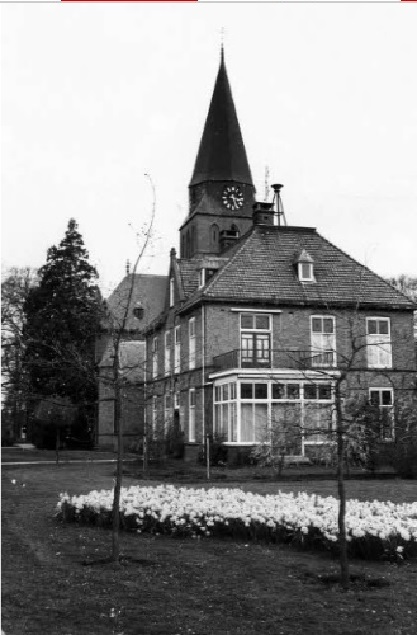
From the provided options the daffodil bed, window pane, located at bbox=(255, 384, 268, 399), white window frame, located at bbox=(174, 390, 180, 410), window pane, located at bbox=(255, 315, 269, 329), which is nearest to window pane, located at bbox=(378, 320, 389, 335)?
window pane, located at bbox=(255, 315, 269, 329)

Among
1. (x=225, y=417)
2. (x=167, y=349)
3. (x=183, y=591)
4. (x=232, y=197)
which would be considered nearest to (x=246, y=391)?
(x=225, y=417)

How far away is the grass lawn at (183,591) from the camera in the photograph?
6.80 meters

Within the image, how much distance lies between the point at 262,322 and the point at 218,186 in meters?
39.5

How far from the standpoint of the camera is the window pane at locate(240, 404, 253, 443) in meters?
30.8

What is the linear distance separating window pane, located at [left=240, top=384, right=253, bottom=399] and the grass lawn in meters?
18.8

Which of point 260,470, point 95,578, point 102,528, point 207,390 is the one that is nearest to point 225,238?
point 207,390

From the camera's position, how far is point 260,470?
25.9 m

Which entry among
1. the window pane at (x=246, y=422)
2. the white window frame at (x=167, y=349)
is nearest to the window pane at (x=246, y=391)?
the window pane at (x=246, y=422)

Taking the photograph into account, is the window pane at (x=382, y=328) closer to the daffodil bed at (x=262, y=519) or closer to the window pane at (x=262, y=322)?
the window pane at (x=262, y=322)

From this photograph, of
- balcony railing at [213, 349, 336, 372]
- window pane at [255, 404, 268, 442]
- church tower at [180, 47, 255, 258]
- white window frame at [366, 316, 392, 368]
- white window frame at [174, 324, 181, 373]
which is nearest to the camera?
window pane at [255, 404, 268, 442]

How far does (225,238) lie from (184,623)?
3589 centimetres

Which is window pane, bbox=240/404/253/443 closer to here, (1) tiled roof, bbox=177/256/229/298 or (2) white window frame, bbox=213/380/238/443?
(2) white window frame, bbox=213/380/238/443

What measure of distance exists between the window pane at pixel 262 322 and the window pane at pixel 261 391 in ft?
10.6

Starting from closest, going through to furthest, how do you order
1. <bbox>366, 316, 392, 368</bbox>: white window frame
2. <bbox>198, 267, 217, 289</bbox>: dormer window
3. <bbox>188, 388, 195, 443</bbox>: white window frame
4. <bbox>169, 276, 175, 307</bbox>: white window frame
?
<bbox>366, 316, 392, 368</bbox>: white window frame < <bbox>188, 388, 195, 443</bbox>: white window frame < <bbox>198, 267, 217, 289</bbox>: dormer window < <bbox>169, 276, 175, 307</bbox>: white window frame
